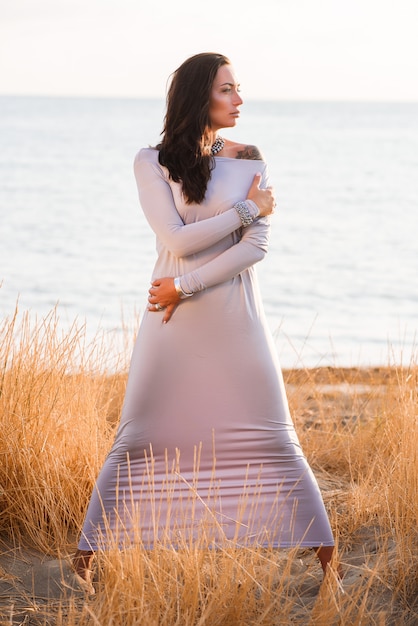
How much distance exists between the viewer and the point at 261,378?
314 centimetres

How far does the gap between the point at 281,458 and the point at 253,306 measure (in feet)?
1.67

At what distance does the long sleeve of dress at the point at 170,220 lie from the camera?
3.07 meters

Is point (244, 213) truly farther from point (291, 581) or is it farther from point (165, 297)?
point (291, 581)

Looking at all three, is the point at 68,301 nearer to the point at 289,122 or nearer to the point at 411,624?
the point at 411,624

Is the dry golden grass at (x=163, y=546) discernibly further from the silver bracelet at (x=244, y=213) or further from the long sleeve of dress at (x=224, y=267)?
the silver bracelet at (x=244, y=213)

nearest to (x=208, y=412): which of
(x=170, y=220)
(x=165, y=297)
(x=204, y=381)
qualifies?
(x=204, y=381)

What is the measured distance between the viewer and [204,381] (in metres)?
3.12

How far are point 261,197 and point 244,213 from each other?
97 mm

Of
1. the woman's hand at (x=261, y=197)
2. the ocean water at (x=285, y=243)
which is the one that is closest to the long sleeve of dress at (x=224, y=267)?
the woman's hand at (x=261, y=197)

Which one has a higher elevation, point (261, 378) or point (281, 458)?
point (261, 378)

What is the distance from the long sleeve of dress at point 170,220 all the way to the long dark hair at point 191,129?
53 mm

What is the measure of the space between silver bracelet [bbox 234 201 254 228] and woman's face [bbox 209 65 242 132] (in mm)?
284

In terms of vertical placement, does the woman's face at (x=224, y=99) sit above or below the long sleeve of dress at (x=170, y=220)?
above

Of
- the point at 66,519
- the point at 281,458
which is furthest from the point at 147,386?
the point at 66,519
